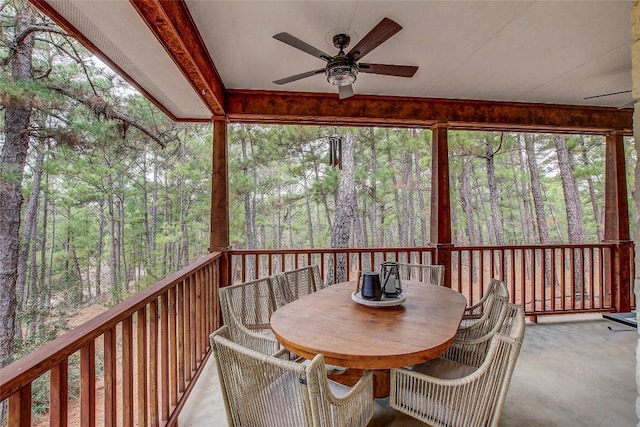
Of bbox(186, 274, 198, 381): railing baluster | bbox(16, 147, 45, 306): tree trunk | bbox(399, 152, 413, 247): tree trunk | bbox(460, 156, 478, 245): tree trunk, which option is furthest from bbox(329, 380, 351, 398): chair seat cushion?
bbox(460, 156, 478, 245): tree trunk

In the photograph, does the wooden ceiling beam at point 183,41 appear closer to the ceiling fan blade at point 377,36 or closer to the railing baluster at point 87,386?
the ceiling fan blade at point 377,36

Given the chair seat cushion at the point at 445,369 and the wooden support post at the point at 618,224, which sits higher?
the wooden support post at the point at 618,224

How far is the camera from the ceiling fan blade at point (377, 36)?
1.83 metres

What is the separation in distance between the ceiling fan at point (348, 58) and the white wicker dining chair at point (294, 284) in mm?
1595

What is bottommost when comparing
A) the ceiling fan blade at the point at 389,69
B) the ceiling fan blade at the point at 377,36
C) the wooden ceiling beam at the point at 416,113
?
the ceiling fan blade at the point at 389,69

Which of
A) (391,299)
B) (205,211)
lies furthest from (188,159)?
(391,299)

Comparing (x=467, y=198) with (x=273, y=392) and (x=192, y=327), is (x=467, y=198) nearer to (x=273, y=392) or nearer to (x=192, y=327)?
(x=192, y=327)

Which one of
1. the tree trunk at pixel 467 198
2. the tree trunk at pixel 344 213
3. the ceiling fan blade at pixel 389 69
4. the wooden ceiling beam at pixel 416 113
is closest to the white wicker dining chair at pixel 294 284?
the ceiling fan blade at pixel 389 69

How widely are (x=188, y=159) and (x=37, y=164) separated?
3867mm

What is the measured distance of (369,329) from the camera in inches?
62.9

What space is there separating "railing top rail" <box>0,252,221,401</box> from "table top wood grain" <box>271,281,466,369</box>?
28.6 inches

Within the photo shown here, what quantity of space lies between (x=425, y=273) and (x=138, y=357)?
8.25ft

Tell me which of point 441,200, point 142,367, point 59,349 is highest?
point 441,200

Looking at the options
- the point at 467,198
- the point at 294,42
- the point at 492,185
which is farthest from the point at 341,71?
the point at 467,198
